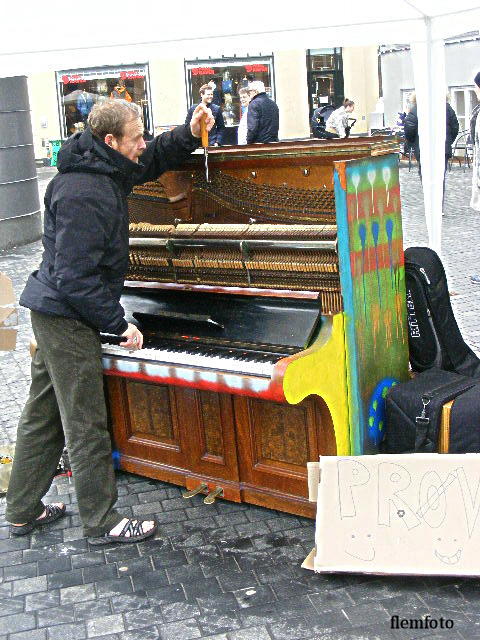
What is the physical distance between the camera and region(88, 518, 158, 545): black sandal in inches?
151

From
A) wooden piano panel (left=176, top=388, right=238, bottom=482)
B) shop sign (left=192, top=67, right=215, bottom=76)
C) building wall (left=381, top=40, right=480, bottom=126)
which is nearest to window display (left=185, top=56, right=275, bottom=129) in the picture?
shop sign (left=192, top=67, right=215, bottom=76)

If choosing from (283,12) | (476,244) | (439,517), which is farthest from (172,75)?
(439,517)

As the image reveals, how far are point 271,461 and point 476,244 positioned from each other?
6212mm

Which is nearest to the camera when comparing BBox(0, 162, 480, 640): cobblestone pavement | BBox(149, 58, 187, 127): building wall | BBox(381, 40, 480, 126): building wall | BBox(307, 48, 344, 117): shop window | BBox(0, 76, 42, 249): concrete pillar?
BBox(0, 162, 480, 640): cobblestone pavement

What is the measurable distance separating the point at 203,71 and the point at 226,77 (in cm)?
64

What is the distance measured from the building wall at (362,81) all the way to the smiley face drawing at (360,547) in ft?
69.3

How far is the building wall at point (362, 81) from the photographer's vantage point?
77.7 feet

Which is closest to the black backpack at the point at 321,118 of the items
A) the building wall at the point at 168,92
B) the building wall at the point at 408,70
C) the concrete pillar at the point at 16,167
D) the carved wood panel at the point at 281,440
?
the building wall at the point at 408,70

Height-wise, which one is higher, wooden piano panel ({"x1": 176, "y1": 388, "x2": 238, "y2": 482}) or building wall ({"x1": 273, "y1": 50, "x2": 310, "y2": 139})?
building wall ({"x1": 273, "y1": 50, "x2": 310, "y2": 139})

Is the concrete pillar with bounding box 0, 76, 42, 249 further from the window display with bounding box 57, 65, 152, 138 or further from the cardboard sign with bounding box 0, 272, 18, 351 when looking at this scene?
the window display with bounding box 57, 65, 152, 138

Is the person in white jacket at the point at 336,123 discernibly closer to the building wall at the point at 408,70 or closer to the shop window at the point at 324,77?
the building wall at the point at 408,70

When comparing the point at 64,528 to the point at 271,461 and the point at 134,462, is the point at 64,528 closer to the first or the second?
the point at 134,462

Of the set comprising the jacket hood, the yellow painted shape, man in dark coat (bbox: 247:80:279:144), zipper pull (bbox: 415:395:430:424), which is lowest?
zipper pull (bbox: 415:395:430:424)

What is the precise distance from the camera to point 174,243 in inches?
162
